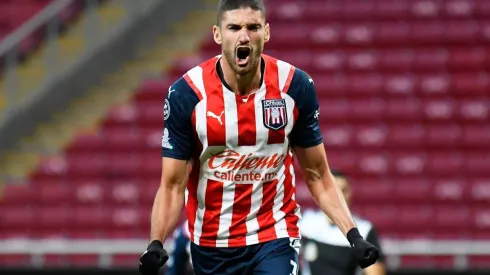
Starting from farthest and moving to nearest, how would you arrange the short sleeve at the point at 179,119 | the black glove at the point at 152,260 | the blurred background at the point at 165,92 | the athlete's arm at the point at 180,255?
the blurred background at the point at 165,92, the athlete's arm at the point at 180,255, the short sleeve at the point at 179,119, the black glove at the point at 152,260

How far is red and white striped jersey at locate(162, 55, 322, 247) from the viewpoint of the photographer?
14.7ft

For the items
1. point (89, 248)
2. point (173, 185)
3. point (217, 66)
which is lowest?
point (89, 248)

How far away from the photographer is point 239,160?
450 cm

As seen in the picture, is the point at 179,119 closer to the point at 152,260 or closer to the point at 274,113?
the point at 274,113

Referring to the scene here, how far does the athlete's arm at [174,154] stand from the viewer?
14.7ft

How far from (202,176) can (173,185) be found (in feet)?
0.40

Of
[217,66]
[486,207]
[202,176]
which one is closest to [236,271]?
[202,176]

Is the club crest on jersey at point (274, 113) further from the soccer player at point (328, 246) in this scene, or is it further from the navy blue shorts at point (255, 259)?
the soccer player at point (328, 246)

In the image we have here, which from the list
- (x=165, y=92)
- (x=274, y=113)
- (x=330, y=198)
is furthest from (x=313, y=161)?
(x=165, y=92)

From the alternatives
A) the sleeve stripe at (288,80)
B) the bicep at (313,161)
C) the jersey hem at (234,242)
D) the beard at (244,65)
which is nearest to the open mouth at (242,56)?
the beard at (244,65)

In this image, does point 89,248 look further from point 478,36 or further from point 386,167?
point 478,36

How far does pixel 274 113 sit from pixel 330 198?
1.48 ft

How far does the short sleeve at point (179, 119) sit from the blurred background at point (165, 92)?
20.8 feet

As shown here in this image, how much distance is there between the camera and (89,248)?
10117 millimetres
